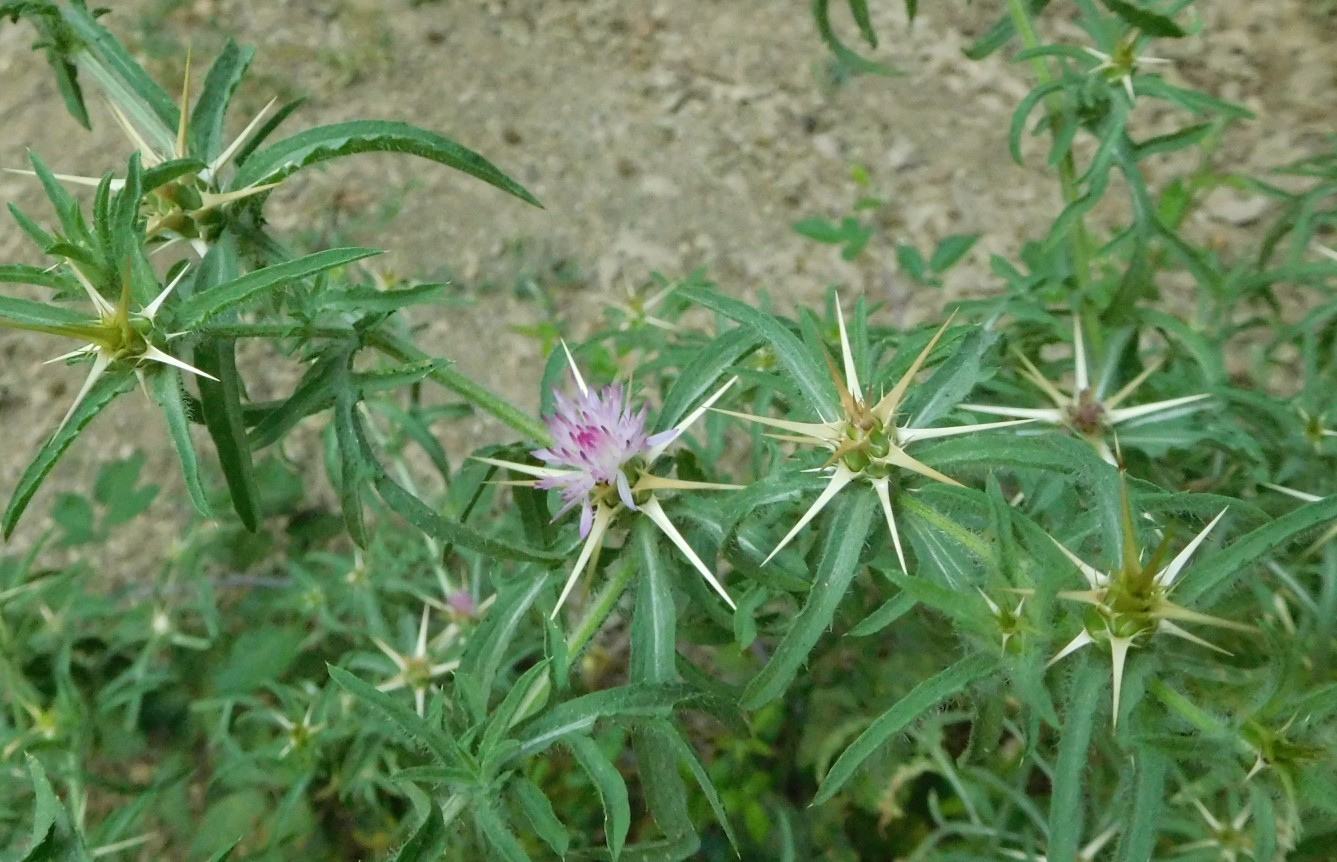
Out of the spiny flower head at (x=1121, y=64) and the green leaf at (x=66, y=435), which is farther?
the spiny flower head at (x=1121, y=64)

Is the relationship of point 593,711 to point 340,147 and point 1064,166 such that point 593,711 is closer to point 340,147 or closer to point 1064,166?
point 340,147

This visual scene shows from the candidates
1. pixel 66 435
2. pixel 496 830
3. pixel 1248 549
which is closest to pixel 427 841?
pixel 496 830

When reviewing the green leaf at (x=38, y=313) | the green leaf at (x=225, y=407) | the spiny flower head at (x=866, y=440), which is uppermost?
the green leaf at (x=38, y=313)

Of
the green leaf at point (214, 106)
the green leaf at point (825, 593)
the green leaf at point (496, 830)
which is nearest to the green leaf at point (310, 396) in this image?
the green leaf at point (214, 106)

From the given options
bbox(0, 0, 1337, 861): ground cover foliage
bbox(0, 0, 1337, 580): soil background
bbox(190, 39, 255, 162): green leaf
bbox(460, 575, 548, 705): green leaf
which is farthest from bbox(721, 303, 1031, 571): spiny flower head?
bbox(0, 0, 1337, 580): soil background

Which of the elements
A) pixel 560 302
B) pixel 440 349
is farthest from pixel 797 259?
pixel 440 349

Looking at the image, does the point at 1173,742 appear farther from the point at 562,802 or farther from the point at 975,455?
the point at 562,802

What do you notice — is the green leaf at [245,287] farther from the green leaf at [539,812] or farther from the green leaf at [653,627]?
the green leaf at [539,812]
